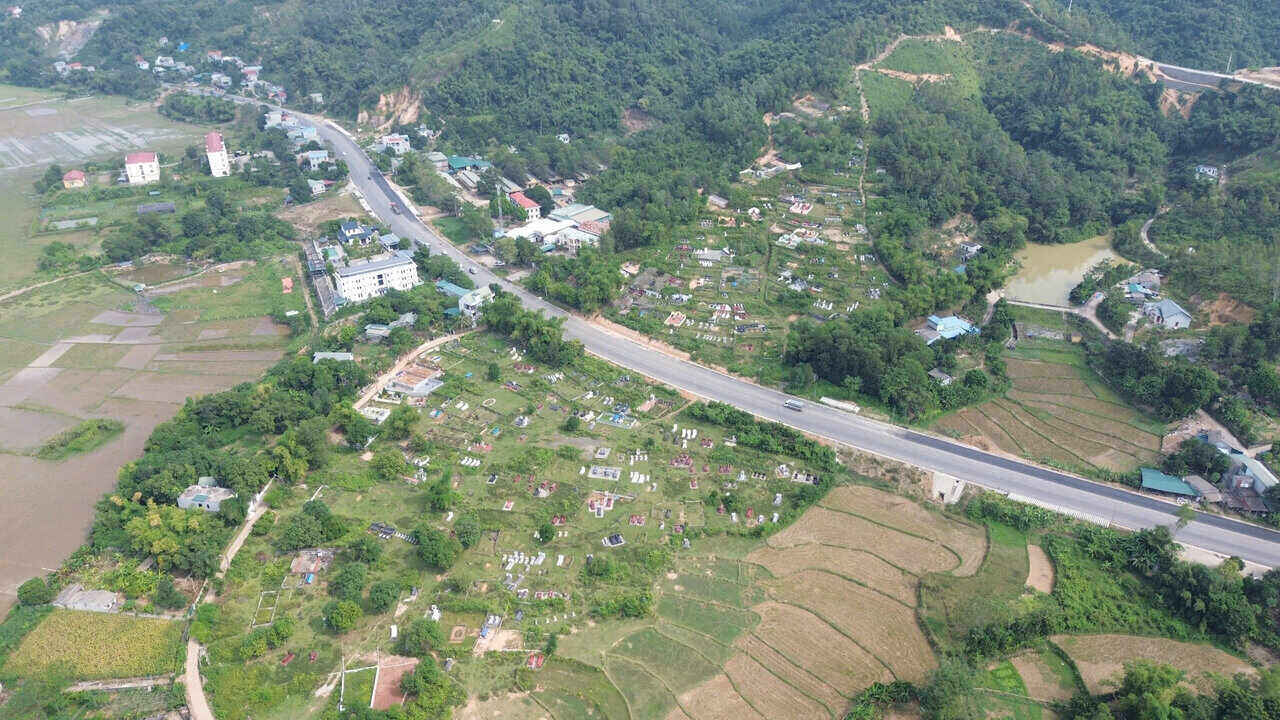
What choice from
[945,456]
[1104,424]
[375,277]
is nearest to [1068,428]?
[1104,424]

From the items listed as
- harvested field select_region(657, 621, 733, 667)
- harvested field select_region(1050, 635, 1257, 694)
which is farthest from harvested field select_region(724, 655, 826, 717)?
harvested field select_region(1050, 635, 1257, 694)

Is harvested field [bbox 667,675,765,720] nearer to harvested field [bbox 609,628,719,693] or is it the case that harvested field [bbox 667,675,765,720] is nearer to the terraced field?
the terraced field

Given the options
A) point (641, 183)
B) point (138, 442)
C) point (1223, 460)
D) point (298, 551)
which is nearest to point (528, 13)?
point (641, 183)

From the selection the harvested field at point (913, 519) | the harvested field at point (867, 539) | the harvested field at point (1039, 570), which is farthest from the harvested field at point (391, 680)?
the harvested field at point (1039, 570)

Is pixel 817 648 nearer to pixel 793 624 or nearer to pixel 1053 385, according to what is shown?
pixel 793 624

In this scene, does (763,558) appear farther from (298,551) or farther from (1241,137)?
(1241,137)
